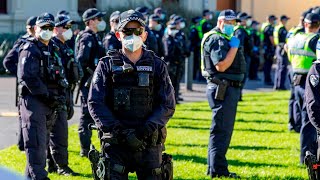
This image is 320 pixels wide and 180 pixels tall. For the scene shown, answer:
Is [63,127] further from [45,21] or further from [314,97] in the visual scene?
[314,97]

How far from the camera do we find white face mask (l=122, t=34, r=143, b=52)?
6.37 m

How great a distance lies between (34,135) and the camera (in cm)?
828

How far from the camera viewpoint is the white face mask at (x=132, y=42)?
6371mm

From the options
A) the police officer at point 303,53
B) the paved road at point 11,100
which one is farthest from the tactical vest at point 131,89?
the paved road at point 11,100

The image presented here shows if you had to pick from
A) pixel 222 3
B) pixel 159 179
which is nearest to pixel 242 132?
pixel 159 179

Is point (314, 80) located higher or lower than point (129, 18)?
lower

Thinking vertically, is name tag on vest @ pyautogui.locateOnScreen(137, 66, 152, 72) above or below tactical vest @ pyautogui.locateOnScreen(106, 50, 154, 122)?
above

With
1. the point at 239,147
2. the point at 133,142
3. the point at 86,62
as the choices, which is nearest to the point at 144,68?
the point at 133,142

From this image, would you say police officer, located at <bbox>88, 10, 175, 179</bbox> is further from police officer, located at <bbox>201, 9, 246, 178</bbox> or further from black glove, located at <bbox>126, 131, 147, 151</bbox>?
police officer, located at <bbox>201, 9, 246, 178</bbox>

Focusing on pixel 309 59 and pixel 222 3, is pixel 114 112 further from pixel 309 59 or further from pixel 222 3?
pixel 222 3

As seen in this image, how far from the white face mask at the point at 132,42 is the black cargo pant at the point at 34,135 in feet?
7.39

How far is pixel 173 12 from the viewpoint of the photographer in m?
27.1


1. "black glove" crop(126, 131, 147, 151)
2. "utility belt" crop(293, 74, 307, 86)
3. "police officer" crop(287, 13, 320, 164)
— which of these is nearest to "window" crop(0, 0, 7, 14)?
"police officer" crop(287, 13, 320, 164)

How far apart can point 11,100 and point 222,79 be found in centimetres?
957
